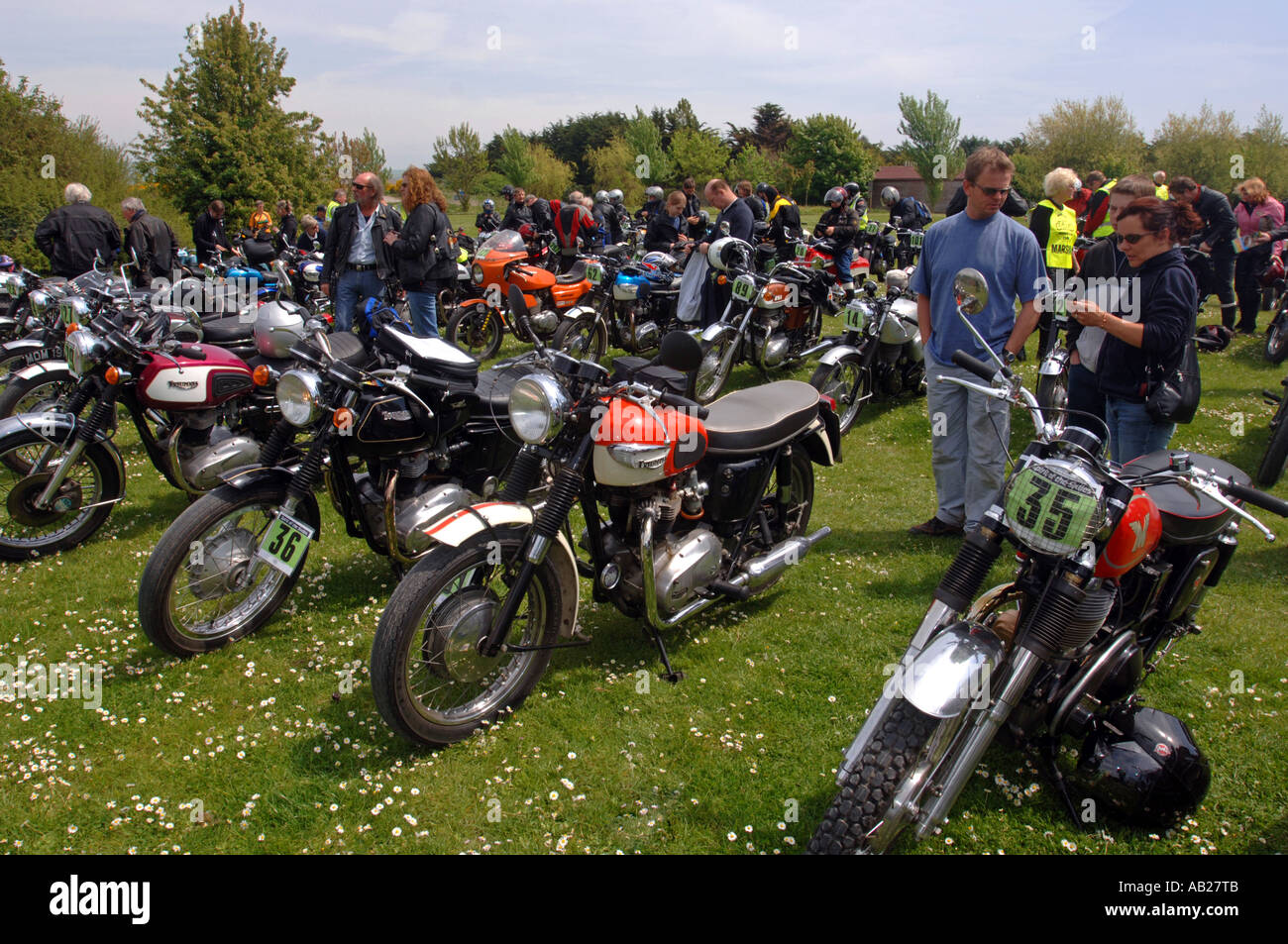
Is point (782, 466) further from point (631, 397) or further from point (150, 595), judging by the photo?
point (150, 595)

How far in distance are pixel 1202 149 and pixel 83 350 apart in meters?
51.8

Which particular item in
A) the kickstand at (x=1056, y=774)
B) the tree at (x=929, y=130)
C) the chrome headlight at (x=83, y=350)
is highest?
the tree at (x=929, y=130)

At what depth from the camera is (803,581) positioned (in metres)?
4.40

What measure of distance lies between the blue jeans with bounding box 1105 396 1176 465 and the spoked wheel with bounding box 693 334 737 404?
390 centimetres

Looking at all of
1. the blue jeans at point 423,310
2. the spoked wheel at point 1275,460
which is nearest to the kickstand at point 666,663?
the spoked wheel at point 1275,460

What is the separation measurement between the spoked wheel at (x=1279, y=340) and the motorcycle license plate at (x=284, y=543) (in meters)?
9.91

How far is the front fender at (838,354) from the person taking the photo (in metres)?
6.54

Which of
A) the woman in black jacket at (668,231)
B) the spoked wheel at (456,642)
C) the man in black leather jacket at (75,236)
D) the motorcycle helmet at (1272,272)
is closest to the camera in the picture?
the spoked wheel at (456,642)

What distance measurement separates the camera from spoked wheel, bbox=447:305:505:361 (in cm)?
941

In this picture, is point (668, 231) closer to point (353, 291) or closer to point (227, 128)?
point (353, 291)

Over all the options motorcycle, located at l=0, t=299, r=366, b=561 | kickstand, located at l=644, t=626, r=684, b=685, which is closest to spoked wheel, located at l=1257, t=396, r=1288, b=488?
kickstand, located at l=644, t=626, r=684, b=685

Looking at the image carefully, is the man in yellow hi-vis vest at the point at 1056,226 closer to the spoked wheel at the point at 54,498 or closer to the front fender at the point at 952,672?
the front fender at the point at 952,672

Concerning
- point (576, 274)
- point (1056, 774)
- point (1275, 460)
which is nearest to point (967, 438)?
point (1275, 460)
